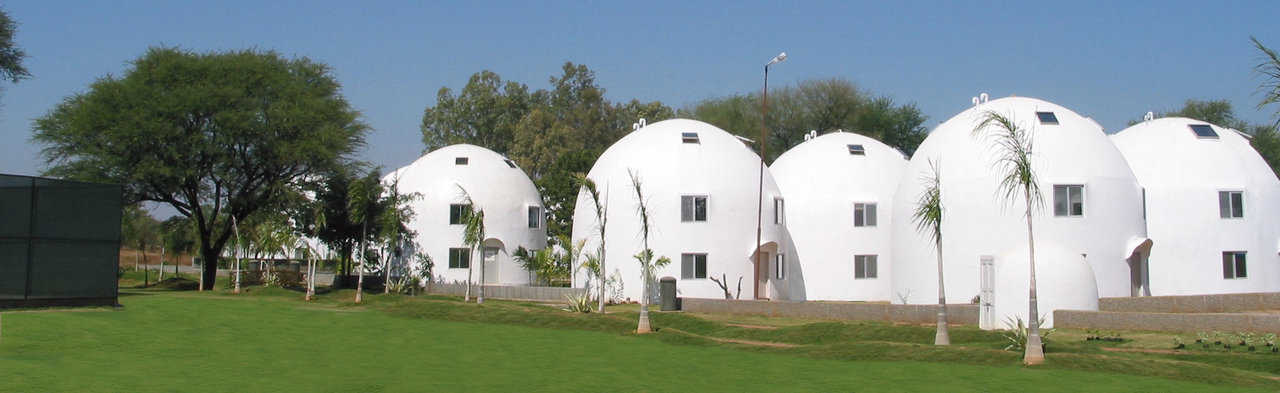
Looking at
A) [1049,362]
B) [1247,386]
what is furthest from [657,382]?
[1247,386]

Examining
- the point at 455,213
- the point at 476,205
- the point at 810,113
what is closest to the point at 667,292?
the point at 476,205

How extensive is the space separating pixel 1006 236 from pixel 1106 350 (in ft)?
38.4

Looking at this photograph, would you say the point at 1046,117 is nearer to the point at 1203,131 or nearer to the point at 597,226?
the point at 1203,131

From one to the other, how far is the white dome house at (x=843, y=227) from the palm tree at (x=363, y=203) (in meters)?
17.3

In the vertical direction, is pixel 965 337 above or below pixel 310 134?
below

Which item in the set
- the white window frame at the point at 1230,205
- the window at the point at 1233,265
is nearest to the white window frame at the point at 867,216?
the white window frame at the point at 1230,205

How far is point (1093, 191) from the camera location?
99.4 feet

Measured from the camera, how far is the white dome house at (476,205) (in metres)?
43.7

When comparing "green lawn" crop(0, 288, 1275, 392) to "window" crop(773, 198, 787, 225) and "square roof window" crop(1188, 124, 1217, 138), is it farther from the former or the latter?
"square roof window" crop(1188, 124, 1217, 138)

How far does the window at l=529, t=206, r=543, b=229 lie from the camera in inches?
1825

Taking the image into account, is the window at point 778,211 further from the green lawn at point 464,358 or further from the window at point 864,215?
the green lawn at point 464,358

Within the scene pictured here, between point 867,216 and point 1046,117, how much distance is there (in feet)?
34.1

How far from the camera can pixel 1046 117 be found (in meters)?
31.7

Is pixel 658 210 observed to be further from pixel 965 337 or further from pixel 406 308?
pixel 965 337
